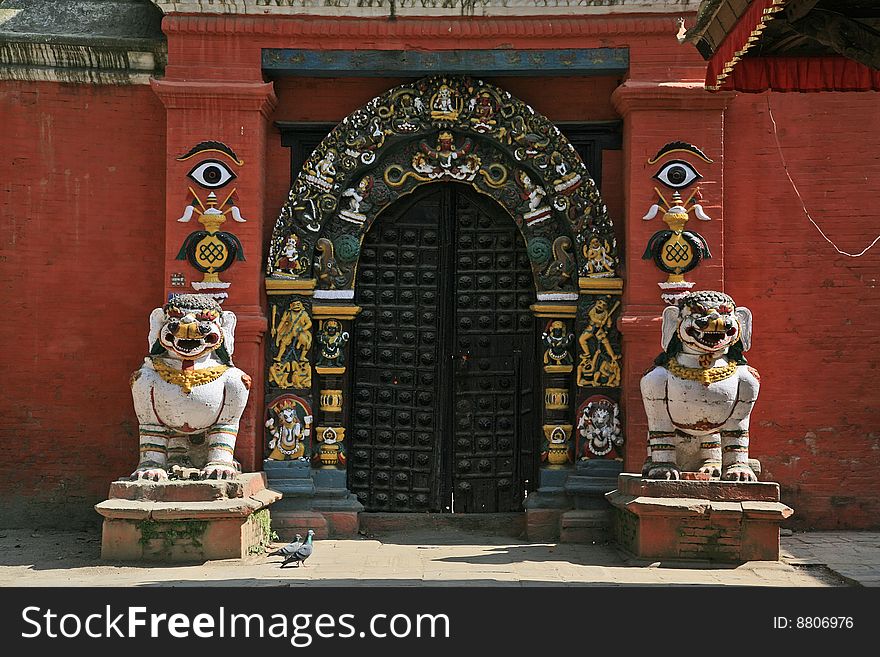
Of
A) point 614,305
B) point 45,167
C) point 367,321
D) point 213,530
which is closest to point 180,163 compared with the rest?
point 45,167

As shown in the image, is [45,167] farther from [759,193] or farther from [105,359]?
[759,193]

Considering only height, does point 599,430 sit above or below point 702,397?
below

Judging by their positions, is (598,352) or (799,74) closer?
(799,74)

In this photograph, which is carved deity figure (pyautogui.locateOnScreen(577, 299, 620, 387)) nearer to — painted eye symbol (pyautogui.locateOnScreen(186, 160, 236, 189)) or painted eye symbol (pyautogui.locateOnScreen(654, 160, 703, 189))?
painted eye symbol (pyautogui.locateOnScreen(654, 160, 703, 189))

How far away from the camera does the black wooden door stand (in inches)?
394

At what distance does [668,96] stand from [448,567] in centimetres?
400

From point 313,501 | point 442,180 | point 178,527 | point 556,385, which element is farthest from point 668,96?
point 178,527

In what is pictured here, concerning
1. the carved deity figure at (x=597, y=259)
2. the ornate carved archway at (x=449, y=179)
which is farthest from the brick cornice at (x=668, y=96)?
the carved deity figure at (x=597, y=259)

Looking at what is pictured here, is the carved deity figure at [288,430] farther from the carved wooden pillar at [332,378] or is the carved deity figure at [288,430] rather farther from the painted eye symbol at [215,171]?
the painted eye symbol at [215,171]

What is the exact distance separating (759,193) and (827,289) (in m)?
0.94

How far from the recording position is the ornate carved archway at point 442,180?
9.85 metres

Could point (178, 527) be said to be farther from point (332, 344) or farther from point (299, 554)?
point (332, 344)

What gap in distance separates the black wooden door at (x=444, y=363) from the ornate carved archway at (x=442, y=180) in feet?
0.66

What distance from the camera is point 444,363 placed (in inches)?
396
